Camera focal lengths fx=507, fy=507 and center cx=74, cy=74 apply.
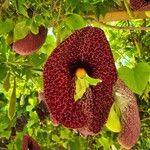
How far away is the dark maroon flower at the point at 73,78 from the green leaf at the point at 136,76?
13 centimetres

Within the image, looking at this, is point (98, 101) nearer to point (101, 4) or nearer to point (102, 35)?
point (102, 35)

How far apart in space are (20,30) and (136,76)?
36 centimetres

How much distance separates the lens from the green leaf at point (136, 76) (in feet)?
2.90

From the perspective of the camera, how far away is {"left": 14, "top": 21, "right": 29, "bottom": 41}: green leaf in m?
1.14

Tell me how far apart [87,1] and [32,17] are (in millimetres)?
184

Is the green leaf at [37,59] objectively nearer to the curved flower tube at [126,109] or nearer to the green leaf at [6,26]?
the green leaf at [6,26]

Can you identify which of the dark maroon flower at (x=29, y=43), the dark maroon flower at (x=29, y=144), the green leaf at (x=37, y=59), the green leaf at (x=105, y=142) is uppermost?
the dark maroon flower at (x=29, y=43)

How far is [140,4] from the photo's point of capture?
3.98 feet

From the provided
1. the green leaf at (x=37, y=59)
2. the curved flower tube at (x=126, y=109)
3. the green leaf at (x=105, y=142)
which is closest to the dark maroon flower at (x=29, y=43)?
the green leaf at (x=37, y=59)

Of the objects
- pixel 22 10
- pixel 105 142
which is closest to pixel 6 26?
pixel 22 10

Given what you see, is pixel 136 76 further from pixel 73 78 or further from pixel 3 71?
pixel 3 71

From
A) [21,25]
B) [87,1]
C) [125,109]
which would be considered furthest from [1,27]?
[125,109]

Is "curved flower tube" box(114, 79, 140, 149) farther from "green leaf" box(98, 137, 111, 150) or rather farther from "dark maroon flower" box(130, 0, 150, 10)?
"green leaf" box(98, 137, 111, 150)

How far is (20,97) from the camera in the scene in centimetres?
214
